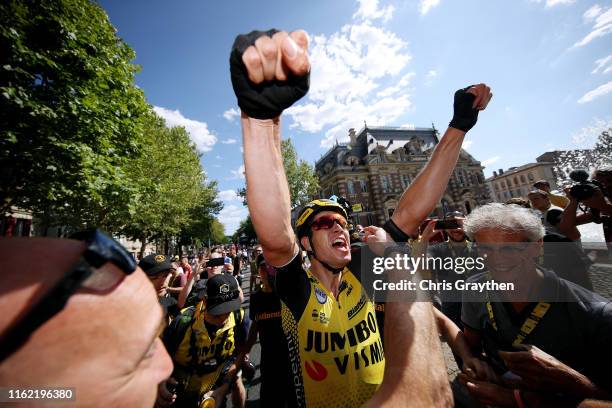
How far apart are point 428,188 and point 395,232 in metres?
0.34

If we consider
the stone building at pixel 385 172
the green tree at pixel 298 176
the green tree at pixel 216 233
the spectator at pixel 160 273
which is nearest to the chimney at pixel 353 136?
the stone building at pixel 385 172

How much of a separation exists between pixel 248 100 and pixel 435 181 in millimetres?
1256

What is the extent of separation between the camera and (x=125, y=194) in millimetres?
9375

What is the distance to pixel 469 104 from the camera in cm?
169

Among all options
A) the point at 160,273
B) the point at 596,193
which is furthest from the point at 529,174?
the point at 160,273

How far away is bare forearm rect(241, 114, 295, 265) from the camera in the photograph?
3.50 feet

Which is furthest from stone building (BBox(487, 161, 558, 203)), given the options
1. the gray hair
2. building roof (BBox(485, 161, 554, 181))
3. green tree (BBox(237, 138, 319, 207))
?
the gray hair

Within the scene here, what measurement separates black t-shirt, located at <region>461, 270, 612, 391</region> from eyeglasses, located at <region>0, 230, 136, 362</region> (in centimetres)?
265

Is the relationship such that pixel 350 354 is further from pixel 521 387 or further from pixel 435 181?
pixel 435 181

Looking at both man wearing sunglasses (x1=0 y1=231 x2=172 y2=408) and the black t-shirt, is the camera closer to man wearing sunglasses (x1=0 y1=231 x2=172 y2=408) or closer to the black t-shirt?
the black t-shirt

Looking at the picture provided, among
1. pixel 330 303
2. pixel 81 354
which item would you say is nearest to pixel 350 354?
pixel 330 303

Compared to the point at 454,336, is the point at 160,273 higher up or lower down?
higher up

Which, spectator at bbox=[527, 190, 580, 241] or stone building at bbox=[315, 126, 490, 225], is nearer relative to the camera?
spectator at bbox=[527, 190, 580, 241]

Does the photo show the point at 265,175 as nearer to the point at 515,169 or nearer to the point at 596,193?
the point at 596,193
